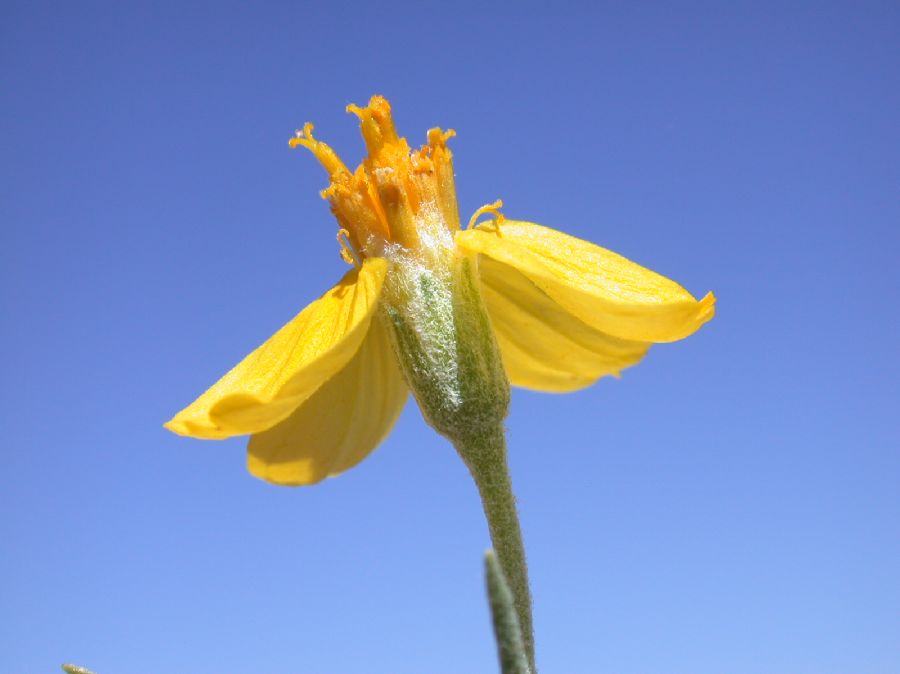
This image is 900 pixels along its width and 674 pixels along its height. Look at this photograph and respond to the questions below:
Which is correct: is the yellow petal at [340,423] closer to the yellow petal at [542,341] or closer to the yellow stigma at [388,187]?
the yellow stigma at [388,187]

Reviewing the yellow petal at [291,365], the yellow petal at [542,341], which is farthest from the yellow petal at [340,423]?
A: the yellow petal at [542,341]

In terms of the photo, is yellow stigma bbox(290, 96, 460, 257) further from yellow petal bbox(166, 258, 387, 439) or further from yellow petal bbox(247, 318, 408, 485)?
yellow petal bbox(247, 318, 408, 485)

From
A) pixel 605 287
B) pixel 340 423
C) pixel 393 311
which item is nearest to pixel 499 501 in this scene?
Result: pixel 393 311

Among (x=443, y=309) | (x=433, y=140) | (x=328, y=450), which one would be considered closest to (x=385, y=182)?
(x=433, y=140)

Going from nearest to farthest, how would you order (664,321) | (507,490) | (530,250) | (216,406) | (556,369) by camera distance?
(216,406)
(507,490)
(664,321)
(530,250)
(556,369)

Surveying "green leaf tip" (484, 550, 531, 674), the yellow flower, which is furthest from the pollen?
"green leaf tip" (484, 550, 531, 674)

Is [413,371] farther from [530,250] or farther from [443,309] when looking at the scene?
[530,250]

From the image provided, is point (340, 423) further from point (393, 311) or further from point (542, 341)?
point (542, 341)
